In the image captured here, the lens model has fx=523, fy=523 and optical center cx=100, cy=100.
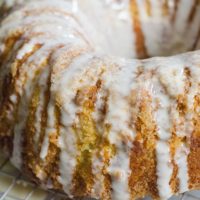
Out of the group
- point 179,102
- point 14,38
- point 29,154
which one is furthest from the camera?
point 14,38

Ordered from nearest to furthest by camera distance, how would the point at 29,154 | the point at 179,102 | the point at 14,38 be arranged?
the point at 179,102 → the point at 29,154 → the point at 14,38

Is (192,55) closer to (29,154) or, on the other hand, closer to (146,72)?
(146,72)

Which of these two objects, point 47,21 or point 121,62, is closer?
point 121,62

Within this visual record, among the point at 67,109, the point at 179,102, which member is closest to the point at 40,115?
the point at 67,109

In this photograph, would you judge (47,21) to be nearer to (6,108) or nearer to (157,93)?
(6,108)

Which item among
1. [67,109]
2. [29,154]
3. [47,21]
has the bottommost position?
[29,154]

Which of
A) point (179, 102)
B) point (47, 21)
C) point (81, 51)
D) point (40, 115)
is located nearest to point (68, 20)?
point (47, 21)

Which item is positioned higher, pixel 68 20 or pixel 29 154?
pixel 68 20
